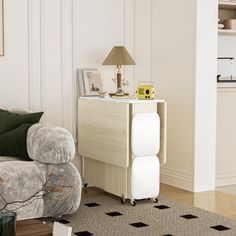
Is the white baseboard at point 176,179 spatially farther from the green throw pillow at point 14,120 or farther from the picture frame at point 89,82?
the green throw pillow at point 14,120

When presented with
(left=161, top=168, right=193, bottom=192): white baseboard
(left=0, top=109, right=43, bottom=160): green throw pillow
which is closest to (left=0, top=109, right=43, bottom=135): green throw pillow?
(left=0, top=109, right=43, bottom=160): green throw pillow

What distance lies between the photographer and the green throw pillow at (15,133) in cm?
426

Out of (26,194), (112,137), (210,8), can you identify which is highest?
(210,8)

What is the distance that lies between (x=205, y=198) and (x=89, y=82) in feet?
4.94

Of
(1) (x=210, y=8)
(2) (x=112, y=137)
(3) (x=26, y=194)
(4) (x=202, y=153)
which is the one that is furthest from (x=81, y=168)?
(1) (x=210, y=8)

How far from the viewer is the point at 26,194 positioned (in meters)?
3.98

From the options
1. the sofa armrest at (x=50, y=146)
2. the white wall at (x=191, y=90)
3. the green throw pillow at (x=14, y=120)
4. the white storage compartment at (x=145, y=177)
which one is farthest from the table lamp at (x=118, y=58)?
the sofa armrest at (x=50, y=146)

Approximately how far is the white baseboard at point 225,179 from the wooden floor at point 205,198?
32 cm

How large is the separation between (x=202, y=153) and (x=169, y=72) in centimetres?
85

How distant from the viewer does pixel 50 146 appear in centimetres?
408

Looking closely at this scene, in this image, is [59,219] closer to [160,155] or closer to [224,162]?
[160,155]

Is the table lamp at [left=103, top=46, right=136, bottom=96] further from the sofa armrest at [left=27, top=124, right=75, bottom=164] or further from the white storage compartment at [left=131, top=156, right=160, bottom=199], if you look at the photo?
the sofa armrest at [left=27, top=124, right=75, bottom=164]

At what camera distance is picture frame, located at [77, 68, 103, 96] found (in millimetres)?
5312

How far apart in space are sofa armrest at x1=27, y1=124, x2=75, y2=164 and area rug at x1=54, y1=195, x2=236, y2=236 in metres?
0.49
